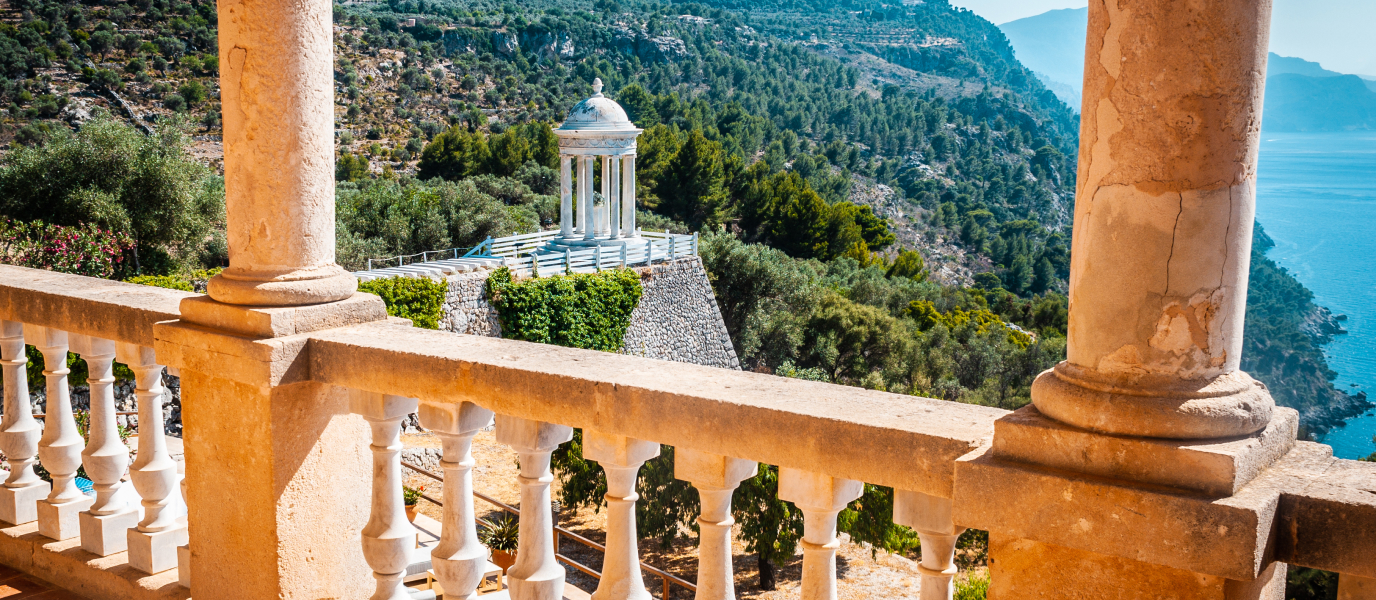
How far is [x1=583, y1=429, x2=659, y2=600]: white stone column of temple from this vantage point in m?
2.35

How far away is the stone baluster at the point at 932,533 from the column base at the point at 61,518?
3022 millimetres

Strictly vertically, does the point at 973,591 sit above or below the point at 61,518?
below

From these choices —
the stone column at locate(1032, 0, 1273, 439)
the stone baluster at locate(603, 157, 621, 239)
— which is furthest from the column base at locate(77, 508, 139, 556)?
the stone baluster at locate(603, 157, 621, 239)

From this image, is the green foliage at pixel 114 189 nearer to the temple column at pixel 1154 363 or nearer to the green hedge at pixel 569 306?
the green hedge at pixel 569 306

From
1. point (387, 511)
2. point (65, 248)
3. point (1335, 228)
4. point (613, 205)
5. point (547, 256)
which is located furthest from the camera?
point (1335, 228)

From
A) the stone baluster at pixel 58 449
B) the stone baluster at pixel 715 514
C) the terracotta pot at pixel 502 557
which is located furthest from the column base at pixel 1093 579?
the terracotta pot at pixel 502 557

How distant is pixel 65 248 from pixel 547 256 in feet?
35.0

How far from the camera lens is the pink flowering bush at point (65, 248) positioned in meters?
18.6

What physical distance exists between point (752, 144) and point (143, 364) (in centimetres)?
6302

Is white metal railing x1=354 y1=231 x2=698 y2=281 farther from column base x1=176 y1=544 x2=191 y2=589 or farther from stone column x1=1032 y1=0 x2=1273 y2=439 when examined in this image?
stone column x1=1032 y1=0 x2=1273 y2=439

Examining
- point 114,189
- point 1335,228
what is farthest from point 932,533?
point 1335,228

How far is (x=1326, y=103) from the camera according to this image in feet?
267

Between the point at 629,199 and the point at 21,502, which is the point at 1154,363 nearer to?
the point at 21,502

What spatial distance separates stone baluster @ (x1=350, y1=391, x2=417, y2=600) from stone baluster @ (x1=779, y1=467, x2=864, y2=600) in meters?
1.18
